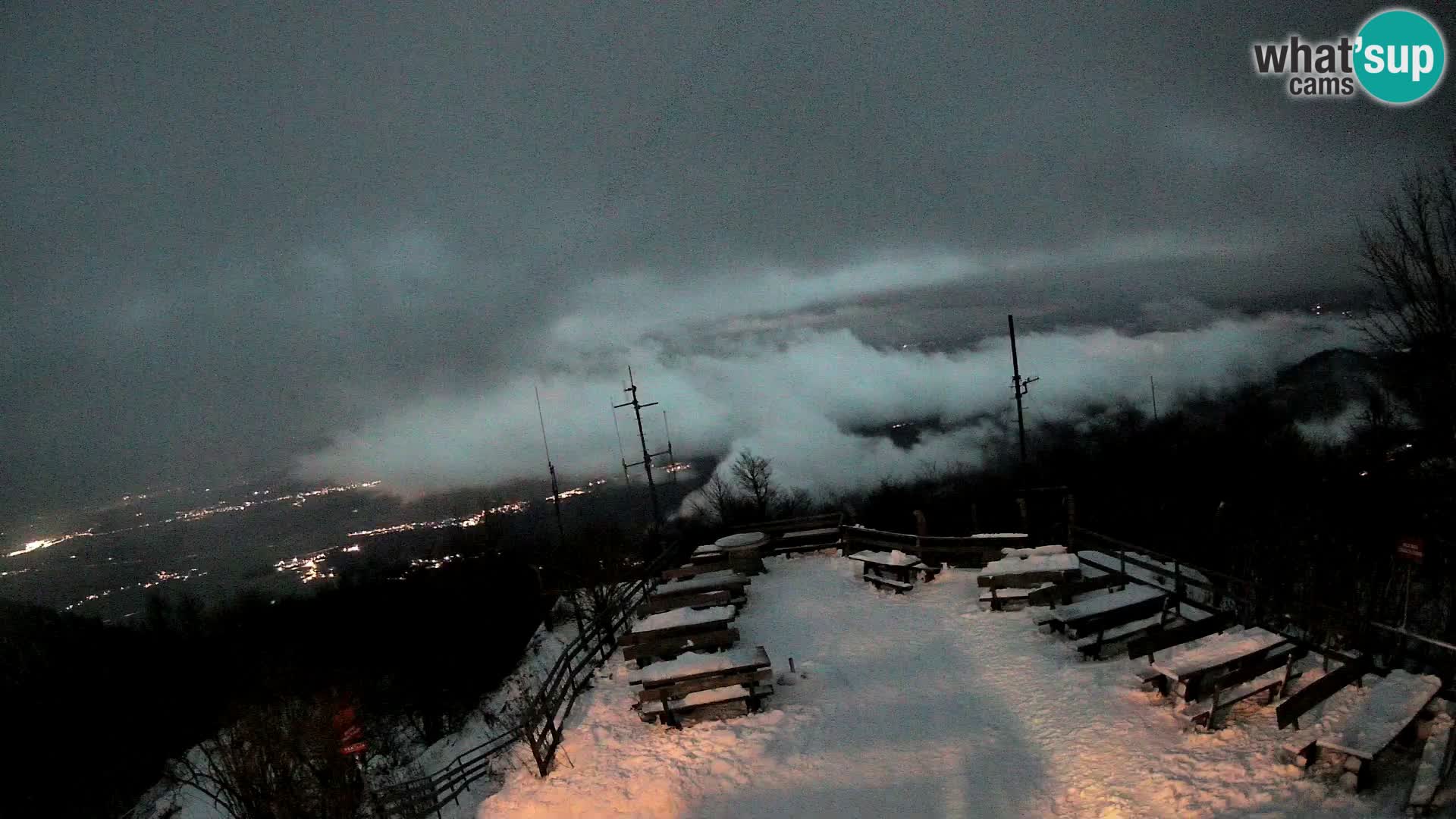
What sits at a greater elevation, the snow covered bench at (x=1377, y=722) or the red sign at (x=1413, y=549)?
the red sign at (x=1413, y=549)

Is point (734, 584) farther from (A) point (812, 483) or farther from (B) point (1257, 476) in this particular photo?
(A) point (812, 483)

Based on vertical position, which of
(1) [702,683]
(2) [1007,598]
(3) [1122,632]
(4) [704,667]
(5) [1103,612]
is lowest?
(3) [1122,632]

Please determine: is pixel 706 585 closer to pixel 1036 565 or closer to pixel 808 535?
pixel 808 535

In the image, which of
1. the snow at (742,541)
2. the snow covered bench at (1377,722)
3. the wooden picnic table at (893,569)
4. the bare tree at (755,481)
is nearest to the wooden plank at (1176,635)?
the snow covered bench at (1377,722)

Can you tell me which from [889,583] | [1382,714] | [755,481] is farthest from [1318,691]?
[755,481]

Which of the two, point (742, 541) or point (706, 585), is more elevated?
point (742, 541)

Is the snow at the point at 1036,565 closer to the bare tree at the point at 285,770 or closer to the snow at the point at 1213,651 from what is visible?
the snow at the point at 1213,651

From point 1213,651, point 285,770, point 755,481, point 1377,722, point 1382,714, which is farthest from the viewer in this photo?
point 755,481
